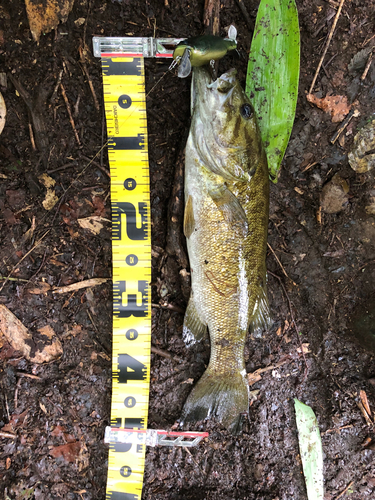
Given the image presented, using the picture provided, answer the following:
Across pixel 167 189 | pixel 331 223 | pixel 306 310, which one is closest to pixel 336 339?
pixel 306 310

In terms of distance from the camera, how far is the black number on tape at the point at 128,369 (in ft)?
9.52

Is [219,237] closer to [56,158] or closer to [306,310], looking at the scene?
[306,310]

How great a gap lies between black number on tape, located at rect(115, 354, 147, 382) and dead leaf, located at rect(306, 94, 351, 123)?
2.93 metres

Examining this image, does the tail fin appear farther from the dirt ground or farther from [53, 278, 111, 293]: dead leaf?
[53, 278, 111, 293]: dead leaf

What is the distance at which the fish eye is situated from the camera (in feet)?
8.35

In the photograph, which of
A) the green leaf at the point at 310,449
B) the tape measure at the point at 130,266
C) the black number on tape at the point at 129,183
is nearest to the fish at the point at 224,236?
the tape measure at the point at 130,266

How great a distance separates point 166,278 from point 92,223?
84 centimetres

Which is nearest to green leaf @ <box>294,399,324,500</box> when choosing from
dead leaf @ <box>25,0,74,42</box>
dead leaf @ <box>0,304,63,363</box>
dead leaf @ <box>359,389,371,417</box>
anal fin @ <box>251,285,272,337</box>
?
dead leaf @ <box>359,389,371,417</box>

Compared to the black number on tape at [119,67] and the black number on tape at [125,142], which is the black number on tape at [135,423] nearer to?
the black number on tape at [125,142]

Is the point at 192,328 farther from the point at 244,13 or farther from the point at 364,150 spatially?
the point at 244,13

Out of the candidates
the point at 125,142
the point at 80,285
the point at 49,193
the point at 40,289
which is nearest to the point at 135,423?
the point at 80,285

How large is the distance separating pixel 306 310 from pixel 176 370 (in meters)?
1.40

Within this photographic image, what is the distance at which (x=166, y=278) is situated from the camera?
3025 mm

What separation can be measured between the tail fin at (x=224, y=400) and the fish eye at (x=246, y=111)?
211cm
